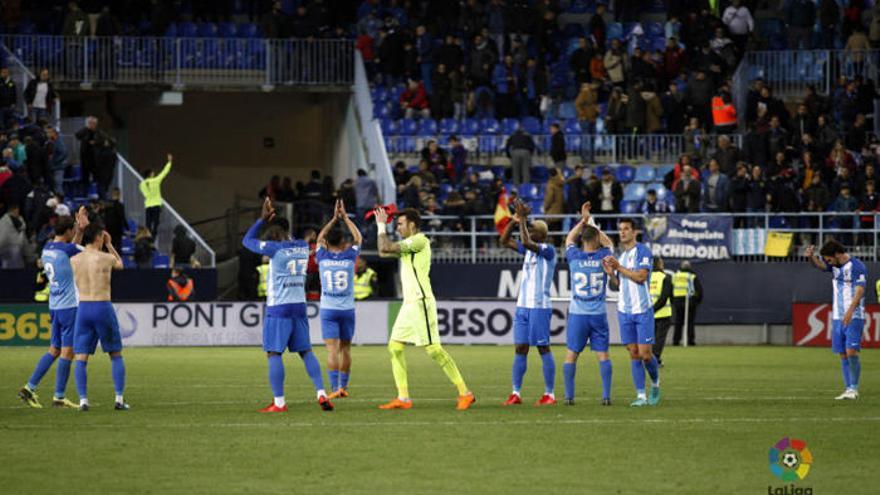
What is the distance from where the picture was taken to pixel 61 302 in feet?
61.6

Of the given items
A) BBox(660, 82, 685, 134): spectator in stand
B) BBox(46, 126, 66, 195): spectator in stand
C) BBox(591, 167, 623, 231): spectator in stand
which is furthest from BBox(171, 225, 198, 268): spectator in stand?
BBox(660, 82, 685, 134): spectator in stand

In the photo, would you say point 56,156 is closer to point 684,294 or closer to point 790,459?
point 684,294

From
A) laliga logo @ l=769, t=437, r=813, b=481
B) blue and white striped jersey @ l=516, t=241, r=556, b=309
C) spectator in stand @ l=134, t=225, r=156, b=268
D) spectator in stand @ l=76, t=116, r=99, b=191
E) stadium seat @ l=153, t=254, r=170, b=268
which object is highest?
spectator in stand @ l=76, t=116, r=99, b=191

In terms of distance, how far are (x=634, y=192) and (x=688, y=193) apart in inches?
123

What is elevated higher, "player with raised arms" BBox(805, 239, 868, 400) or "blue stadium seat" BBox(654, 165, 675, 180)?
"blue stadium seat" BBox(654, 165, 675, 180)

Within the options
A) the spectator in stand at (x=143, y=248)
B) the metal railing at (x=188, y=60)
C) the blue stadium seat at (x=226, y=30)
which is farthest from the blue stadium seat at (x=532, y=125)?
the spectator in stand at (x=143, y=248)

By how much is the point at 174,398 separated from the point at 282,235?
3.12 metres

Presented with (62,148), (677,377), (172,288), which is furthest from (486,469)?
(62,148)

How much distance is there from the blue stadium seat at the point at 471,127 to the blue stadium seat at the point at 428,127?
2.55ft

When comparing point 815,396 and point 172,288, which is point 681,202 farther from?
point 815,396

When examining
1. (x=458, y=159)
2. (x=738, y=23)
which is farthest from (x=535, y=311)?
(x=738, y=23)

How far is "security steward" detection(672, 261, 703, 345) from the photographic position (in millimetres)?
34656

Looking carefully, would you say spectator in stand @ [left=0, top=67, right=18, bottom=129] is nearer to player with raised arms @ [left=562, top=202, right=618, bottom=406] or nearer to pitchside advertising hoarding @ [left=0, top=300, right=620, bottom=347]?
pitchside advertising hoarding @ [left=0, top=300, right=620, bottom=347]

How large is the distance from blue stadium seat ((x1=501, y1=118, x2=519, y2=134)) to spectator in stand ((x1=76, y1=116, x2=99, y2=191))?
10.9 meters
